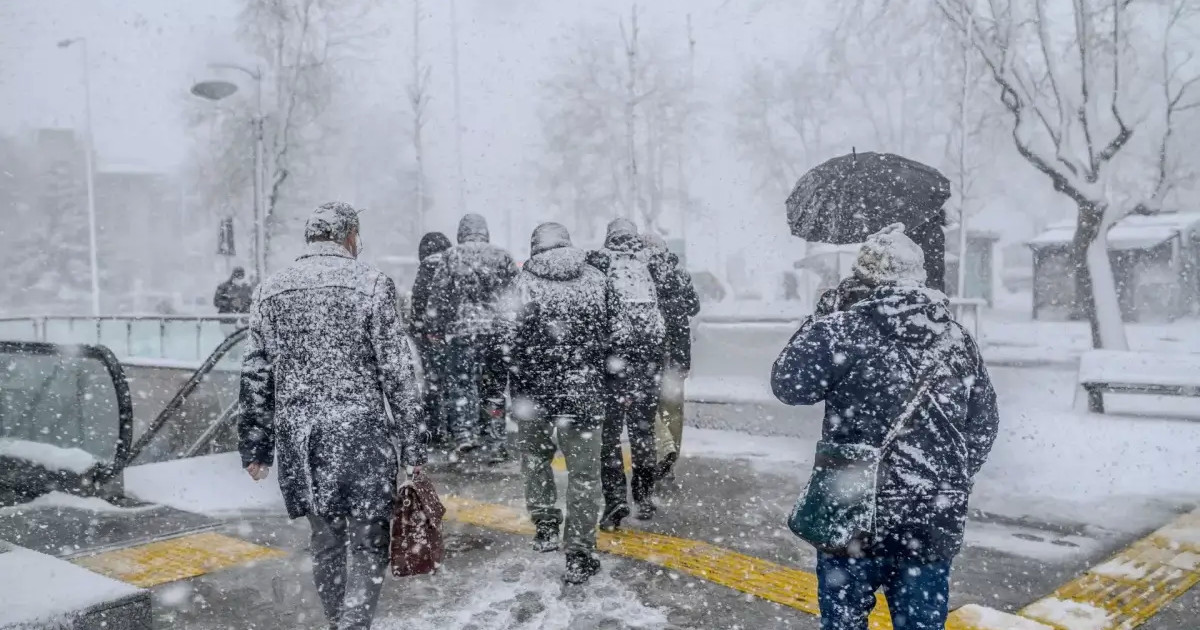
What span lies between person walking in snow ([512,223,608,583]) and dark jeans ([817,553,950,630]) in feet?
5.64

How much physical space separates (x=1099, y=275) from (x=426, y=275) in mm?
12231

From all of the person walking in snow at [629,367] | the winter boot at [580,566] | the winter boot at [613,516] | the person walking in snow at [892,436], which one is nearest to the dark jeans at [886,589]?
the person walking in snow at [892,436]

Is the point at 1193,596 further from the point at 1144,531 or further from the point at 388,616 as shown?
the point at 388,616

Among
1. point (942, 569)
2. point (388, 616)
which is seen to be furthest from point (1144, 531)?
point (388, 616)

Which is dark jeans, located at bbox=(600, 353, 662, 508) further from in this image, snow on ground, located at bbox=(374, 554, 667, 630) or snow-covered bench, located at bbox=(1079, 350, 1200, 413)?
snow-covered bench, located at bbox=(1079, 350, 1200, 413)

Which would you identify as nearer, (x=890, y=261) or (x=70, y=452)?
(x=890, y=261)

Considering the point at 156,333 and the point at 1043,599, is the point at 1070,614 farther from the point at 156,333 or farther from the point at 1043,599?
the point at 156,333

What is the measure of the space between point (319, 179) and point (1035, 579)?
128 feet

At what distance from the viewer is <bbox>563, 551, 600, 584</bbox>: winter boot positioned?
4.26m

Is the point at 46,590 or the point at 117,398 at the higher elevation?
the point at 117,398

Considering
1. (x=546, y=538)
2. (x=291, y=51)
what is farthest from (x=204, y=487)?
(x=291, y=51)

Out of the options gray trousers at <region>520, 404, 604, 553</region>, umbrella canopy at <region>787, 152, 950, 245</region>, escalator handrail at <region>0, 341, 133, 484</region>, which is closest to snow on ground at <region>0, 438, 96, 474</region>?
escalator handrail at <region>0, 341, 133, 484</region>

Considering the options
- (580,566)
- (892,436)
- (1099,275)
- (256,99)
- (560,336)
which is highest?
(256,99)

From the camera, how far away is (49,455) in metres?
6.21
